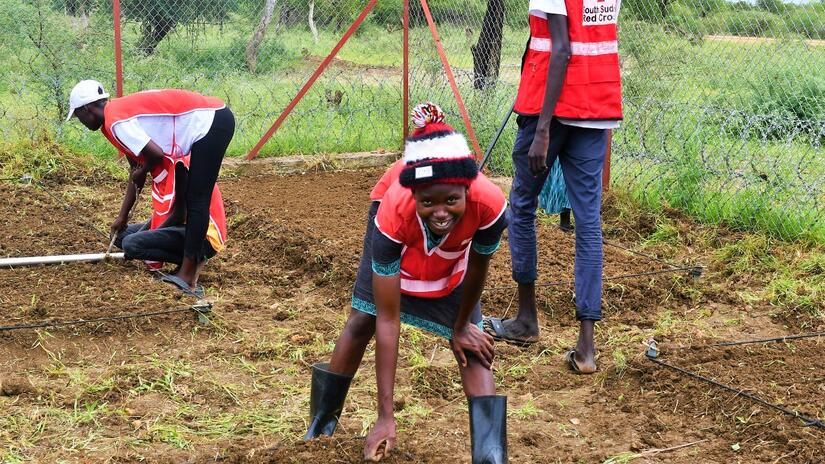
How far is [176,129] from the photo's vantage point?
A: 17.2 feet

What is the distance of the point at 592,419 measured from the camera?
3914 mm

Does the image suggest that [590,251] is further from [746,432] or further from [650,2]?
[650,2]

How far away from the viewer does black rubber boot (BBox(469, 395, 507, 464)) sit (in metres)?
3.13

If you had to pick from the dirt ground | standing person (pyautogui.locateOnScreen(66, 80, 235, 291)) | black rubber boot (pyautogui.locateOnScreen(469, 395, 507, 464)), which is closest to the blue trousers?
the dirt ground

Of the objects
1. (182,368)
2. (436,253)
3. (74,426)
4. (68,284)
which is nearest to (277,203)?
(68,284)

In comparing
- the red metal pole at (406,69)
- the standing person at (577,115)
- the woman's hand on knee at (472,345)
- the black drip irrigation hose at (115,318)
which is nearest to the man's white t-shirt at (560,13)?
the standing person at (577,115)

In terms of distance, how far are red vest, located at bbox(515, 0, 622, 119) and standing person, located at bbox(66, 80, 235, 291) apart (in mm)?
1943

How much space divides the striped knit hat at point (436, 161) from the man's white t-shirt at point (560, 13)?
1529mm

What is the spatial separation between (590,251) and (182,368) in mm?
2014

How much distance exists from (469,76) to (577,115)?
4782 mm

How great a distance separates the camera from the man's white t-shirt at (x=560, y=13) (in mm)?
4176

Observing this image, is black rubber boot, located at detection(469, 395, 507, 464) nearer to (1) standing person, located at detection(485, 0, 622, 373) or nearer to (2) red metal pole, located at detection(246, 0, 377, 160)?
(1) standing person, located at detection(485, 0, 622, 373)

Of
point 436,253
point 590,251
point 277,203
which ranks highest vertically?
point 436,253

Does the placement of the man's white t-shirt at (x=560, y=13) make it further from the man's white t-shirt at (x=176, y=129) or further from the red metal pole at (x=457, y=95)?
the red metal pole at (x=457, y=95)
